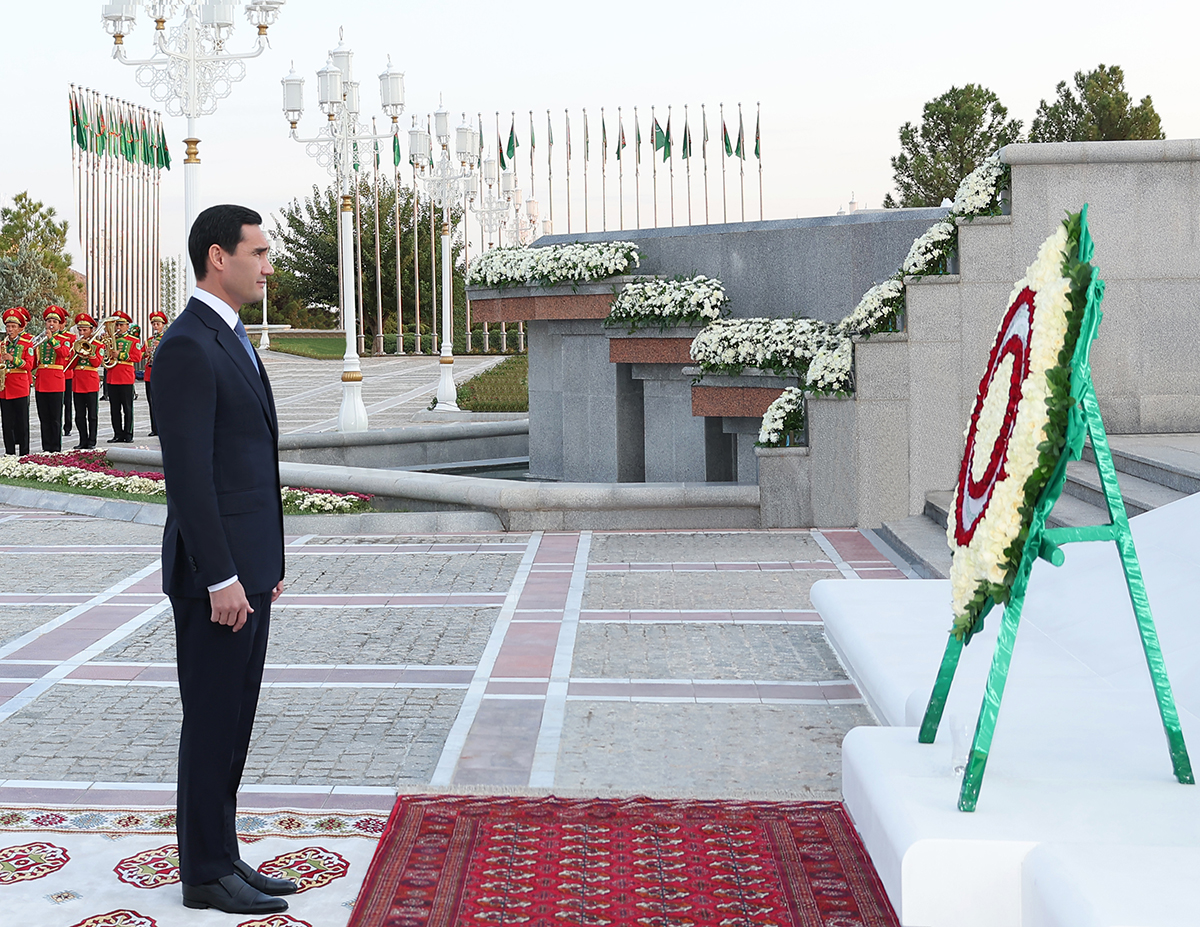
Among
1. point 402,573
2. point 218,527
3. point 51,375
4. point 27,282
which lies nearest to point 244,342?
point 218,527

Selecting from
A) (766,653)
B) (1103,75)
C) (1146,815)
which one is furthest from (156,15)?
(1103,75)

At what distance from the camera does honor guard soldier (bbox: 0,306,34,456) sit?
753 inches

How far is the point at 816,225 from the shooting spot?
1321cm

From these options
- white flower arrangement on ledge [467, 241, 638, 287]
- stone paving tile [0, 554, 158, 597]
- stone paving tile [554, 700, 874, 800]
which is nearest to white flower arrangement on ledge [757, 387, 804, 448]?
white flower arrangement on ledge [467, 241, 638, 287]

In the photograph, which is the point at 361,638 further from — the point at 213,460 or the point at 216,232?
the point at 216,232

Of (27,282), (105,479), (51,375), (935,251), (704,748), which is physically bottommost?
(704,748)

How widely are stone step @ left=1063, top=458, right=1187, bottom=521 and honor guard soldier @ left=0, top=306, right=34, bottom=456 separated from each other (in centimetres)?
1538

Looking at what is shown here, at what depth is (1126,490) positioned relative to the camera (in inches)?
337

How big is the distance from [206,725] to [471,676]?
9.65 ft

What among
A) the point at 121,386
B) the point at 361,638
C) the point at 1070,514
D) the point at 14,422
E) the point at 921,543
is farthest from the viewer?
the point at 121,386

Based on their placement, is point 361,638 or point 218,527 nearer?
point 218,527

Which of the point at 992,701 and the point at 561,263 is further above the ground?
the point at 561,263

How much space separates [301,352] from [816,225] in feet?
141

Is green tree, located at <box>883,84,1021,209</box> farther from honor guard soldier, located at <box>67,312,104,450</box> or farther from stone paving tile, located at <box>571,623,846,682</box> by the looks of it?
stone paving tile, located at <box>571,623,846,682</box>
